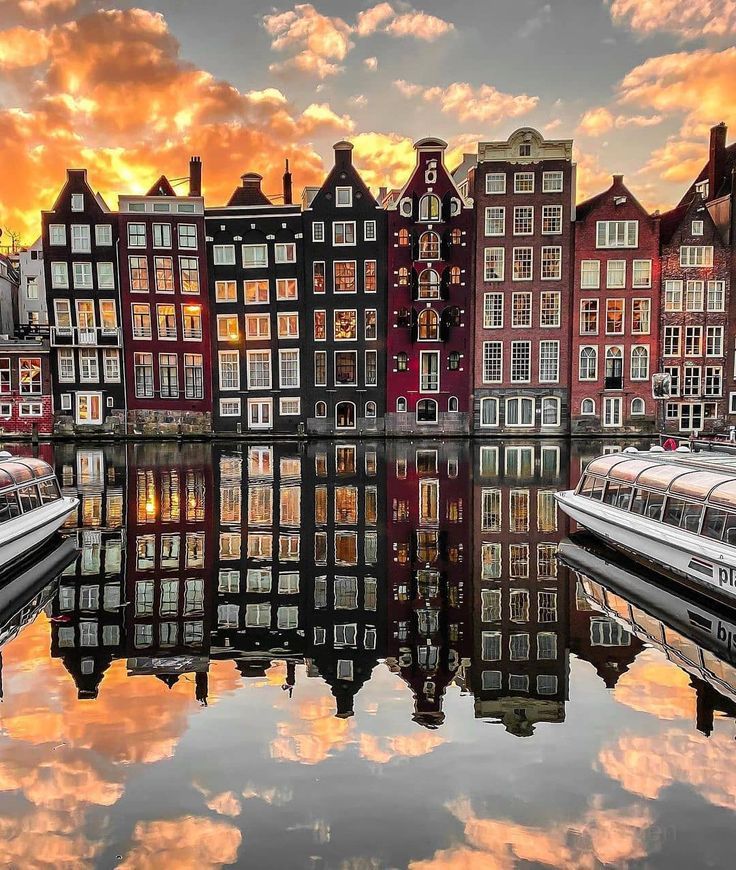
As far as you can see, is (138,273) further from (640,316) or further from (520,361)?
(640,316)

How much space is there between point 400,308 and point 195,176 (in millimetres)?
22537

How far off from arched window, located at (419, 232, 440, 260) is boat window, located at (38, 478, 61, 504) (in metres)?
42.6

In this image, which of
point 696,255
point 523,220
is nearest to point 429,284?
point 523,220

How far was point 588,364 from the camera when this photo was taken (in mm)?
57219

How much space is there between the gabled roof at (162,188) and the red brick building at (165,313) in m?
2.01

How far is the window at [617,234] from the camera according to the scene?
2221 inches

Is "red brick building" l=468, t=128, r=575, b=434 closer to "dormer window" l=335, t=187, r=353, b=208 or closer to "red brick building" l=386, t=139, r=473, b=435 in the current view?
"red brick building" l=386, t=139, r=473, b=435

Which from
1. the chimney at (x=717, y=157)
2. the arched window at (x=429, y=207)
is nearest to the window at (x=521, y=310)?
the arched window at (x=429, y=207)

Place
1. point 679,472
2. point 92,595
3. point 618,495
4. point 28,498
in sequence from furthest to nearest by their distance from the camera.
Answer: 1. point 618,495
2. point 28,498
3. point 679,472
4. point 92,595

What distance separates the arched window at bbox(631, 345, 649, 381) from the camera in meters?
57.2

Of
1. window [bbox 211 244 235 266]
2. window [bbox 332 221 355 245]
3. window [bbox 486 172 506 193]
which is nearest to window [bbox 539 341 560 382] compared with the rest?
window [bbox 486 172 506 193]

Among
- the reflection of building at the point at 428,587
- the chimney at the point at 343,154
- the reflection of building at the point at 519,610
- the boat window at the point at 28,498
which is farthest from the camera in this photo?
the chimney at the point at 343,154

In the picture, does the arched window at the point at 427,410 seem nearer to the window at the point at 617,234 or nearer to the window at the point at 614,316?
the window at the point at 614,316

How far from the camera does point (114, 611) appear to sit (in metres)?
13.2
